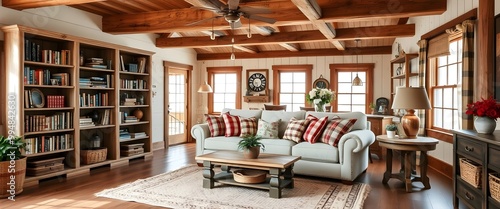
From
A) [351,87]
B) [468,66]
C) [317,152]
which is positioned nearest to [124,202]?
[317,152]

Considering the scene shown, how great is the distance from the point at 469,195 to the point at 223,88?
682 cm

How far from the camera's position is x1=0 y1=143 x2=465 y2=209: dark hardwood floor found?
3459 mm

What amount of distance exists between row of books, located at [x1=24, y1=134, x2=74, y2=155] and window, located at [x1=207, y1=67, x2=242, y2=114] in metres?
4.64

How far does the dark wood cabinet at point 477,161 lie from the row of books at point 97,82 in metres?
4.79

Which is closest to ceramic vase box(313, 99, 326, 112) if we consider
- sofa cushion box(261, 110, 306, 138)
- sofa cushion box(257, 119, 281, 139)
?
sofa cushion box(261, 110, 306, 138)

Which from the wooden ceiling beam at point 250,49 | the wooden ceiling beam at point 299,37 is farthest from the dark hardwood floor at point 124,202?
the wooden ceiling beam at point 250,49

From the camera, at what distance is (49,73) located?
15.0 ft

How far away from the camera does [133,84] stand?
605cm

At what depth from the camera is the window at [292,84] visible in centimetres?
849

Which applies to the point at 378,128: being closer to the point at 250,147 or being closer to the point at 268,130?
the point at 268,130

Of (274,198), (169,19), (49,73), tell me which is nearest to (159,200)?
(274,198)

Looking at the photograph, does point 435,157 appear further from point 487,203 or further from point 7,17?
point 7,17

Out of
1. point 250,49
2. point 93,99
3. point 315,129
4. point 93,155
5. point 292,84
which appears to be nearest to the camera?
point 315,129

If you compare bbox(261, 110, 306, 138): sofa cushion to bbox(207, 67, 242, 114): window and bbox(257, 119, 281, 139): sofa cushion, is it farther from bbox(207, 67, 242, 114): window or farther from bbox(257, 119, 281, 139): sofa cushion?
bbox(207, 67, 242, 114): window
